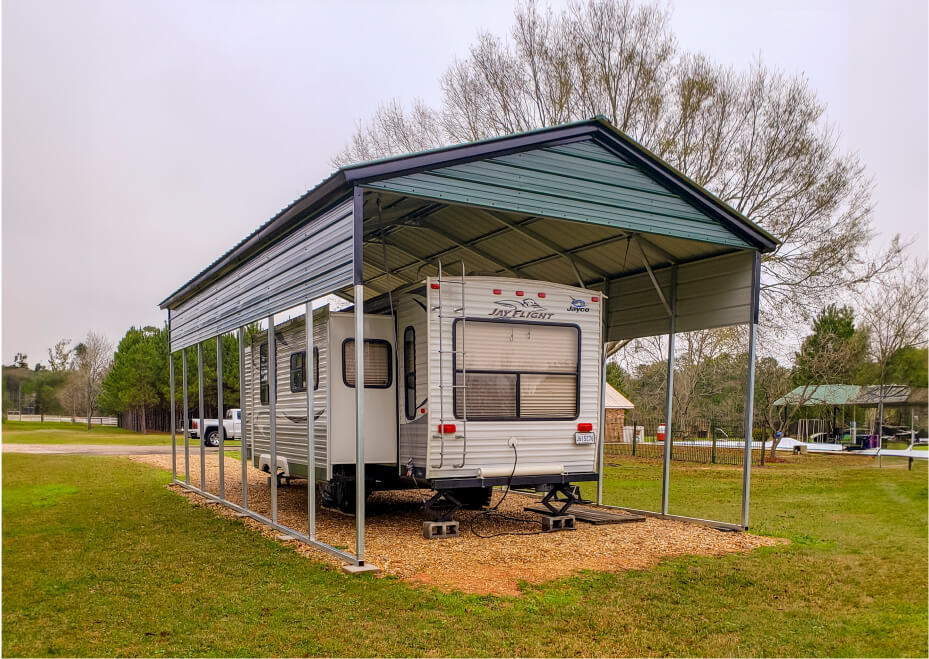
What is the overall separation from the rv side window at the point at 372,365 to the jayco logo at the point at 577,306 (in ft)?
7.72

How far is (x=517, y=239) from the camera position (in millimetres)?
11070

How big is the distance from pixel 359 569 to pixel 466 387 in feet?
8.34

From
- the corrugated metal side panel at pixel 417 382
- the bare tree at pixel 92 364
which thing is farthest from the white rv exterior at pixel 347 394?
the bare tree at pixel 92 364

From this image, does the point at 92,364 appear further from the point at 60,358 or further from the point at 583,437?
the point at 583,437

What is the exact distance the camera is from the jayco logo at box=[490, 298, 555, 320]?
8859 mm

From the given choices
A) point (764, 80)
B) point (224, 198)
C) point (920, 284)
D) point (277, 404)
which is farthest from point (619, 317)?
point (920, 284)

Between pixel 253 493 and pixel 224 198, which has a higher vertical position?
pixel 224 198

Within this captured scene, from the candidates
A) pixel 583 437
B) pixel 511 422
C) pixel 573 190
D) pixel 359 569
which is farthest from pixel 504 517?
pixel 573 190

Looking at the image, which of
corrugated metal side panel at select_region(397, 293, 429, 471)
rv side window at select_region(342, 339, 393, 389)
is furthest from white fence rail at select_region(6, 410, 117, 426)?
corrugated metal side panel at select_region(397, 293, 429, 471)

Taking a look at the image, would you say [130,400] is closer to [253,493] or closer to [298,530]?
[253,493]

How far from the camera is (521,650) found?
16.1 feet

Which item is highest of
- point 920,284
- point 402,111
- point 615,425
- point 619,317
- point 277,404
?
point 402,111

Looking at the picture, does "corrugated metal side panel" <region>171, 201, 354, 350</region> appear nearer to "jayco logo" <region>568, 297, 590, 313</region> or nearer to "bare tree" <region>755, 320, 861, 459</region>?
"jayco logo" <region>568, 297, 590, 313</region>

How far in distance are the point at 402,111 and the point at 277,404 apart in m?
12.9
